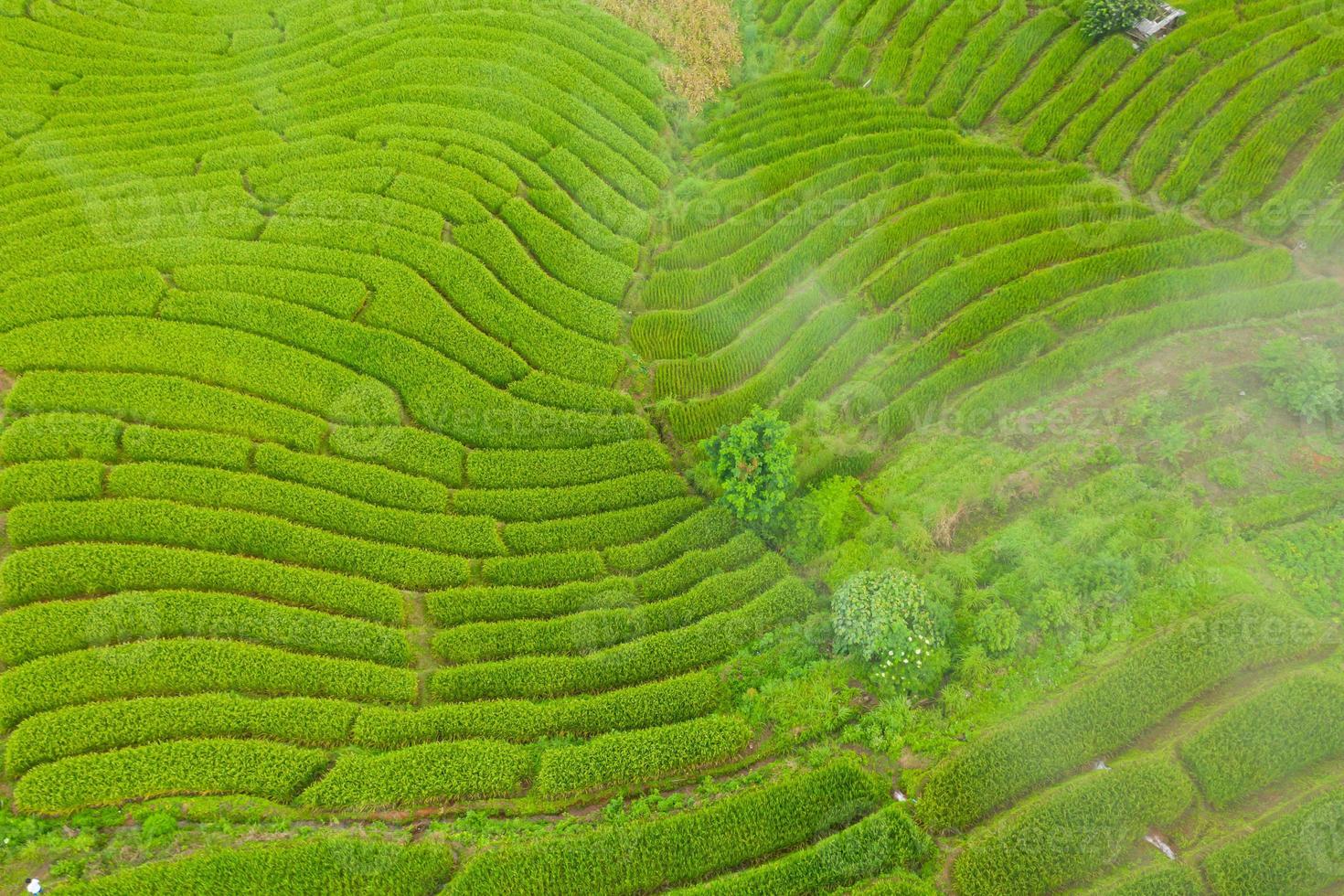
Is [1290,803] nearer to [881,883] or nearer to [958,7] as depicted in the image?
[881,883]

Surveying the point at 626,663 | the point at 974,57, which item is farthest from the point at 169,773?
the point at 974,57

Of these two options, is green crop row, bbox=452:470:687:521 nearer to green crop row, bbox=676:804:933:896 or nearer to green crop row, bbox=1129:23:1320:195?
green crop row, bbox=676:804:933:896

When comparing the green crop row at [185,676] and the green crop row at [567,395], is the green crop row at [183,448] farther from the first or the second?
the green crop row at [567,395]

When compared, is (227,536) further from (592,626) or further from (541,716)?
(592,626)

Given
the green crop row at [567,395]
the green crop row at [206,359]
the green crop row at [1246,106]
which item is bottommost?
the green crop row at [567,395]

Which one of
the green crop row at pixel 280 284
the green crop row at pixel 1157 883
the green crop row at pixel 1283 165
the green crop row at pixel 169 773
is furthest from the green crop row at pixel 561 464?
the green crop row at pixel 1283 165

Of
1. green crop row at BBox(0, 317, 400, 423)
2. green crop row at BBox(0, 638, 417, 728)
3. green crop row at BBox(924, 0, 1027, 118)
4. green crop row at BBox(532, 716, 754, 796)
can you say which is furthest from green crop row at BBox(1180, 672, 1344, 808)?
green crop row at BBox(924, 0, 1027, 118)
